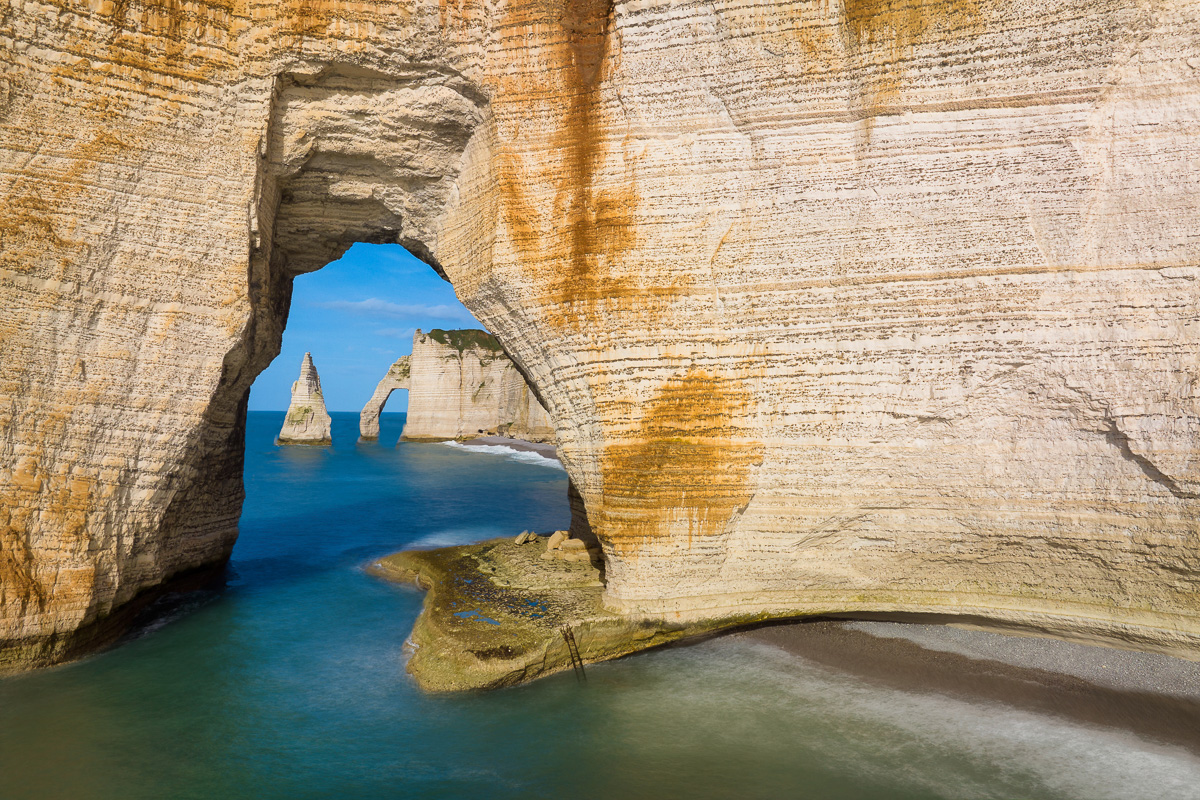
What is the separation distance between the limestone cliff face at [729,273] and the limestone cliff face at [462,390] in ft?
118

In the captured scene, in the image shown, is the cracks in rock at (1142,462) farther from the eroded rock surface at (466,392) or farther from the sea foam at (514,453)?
the eroded rock surface at (466,392)

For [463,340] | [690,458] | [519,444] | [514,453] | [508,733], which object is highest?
[463,340]

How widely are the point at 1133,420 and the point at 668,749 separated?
5.83 m

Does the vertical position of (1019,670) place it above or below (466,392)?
below

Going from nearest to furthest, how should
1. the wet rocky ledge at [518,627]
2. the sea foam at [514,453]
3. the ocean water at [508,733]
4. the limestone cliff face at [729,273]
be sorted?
the ocean water at [508,733]
the limestone cliff face at [729,273]
the wet rocky ledge at [518,627]
the sea foam at [514,453]

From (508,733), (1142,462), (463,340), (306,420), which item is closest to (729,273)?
(1142,462)

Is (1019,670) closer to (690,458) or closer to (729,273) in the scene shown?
(690,458)

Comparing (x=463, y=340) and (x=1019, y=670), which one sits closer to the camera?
(x=1019, y=670)

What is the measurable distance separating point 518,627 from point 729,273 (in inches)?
199

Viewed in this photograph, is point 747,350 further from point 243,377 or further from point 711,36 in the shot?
point 243,377

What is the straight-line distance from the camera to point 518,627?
25.5 feet

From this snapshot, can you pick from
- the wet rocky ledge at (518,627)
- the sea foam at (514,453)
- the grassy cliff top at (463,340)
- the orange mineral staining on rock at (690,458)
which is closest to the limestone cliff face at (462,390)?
the grassy cliff top at (463,340)

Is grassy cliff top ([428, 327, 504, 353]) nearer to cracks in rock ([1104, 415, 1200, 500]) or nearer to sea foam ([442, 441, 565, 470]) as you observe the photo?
sea foam ([442, 441, 565, 470])

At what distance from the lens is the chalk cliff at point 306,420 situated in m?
43.6
